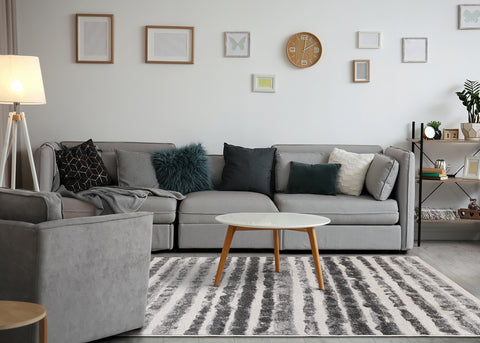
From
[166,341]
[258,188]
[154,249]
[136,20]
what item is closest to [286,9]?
[136,20]

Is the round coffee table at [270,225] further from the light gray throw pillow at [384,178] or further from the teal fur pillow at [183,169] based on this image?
the teal fur pillow at [183,169]

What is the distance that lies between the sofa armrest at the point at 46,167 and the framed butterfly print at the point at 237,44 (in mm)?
1915

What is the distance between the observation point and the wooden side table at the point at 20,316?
5.88 feet

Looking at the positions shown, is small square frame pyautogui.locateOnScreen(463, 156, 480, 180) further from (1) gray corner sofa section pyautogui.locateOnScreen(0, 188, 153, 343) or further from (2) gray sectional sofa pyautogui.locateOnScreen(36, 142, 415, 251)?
(1) gray corner sofa section pyautogui.locateOnScreen(0, 188, 153, 343)

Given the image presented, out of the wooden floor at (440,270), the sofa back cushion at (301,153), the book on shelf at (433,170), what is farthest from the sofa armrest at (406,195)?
the sofa back cushion at (301,153)

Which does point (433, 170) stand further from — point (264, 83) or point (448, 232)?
point (264, 83)

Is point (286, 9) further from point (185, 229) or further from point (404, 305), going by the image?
point (404, 305)

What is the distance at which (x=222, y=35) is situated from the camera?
5539 millimetres

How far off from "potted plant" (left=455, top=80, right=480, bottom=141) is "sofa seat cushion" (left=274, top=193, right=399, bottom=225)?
45.1 inches

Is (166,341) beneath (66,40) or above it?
beneath

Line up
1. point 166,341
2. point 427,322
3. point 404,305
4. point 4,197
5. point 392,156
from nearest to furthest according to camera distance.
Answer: point 4,197
point 166,341
point 427,322
point 404,305
point 392,156

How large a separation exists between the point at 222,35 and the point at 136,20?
0.84 metres

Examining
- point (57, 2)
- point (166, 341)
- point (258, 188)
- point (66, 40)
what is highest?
point (57, 2)

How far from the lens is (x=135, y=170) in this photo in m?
5.03
